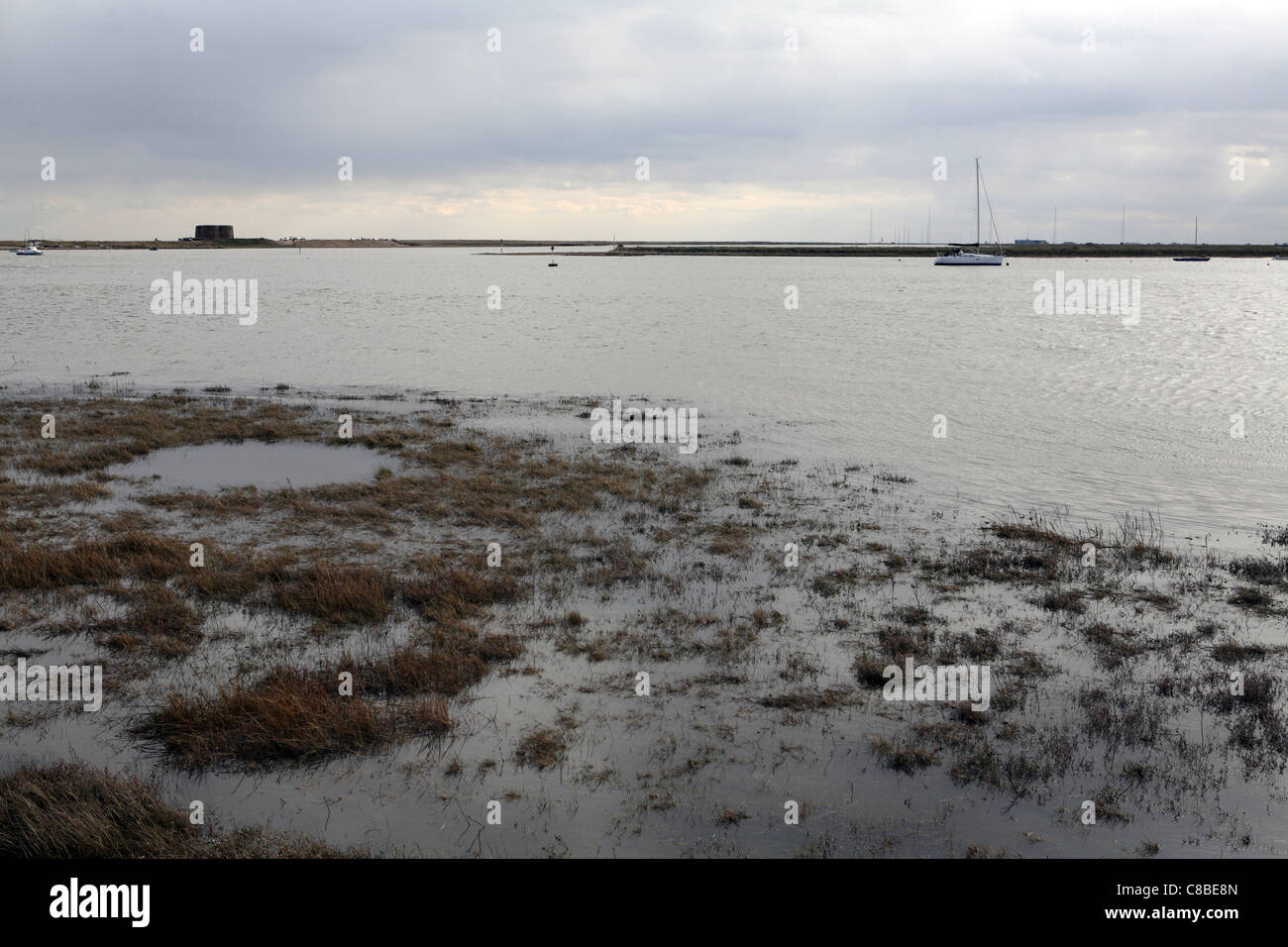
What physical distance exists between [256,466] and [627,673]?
15087mm

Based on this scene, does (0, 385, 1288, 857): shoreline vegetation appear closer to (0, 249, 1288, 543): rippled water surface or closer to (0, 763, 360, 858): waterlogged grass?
(0, 763, 360, 858): waterlogged grass

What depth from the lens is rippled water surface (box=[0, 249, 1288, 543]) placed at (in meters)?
23.7

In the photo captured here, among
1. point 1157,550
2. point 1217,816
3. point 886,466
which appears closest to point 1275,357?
point 886,466

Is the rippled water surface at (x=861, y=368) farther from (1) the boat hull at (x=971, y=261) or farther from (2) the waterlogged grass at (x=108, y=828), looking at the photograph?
(1) the boat hull at (x=971, y=261)

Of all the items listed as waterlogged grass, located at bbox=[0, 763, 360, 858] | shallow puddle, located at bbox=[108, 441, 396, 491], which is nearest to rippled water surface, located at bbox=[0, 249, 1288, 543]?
shallow puddle, located at bbox=[108, 441, 396, 491]

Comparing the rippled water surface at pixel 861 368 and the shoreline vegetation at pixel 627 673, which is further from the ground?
the rippled water surface at pixel 861 368

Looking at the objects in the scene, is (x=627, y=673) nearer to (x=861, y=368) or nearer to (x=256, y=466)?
(x=256, y=466)

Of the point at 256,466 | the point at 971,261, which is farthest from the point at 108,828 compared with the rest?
the point at 971,261

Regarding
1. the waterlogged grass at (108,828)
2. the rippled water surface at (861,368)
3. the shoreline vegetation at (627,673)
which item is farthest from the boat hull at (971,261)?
the waterlogged grass at (108,828)

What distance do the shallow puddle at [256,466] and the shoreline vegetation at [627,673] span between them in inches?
49.1

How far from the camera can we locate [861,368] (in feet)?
149

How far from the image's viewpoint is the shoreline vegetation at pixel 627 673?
A: 8.29m

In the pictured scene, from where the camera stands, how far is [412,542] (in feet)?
54.7
